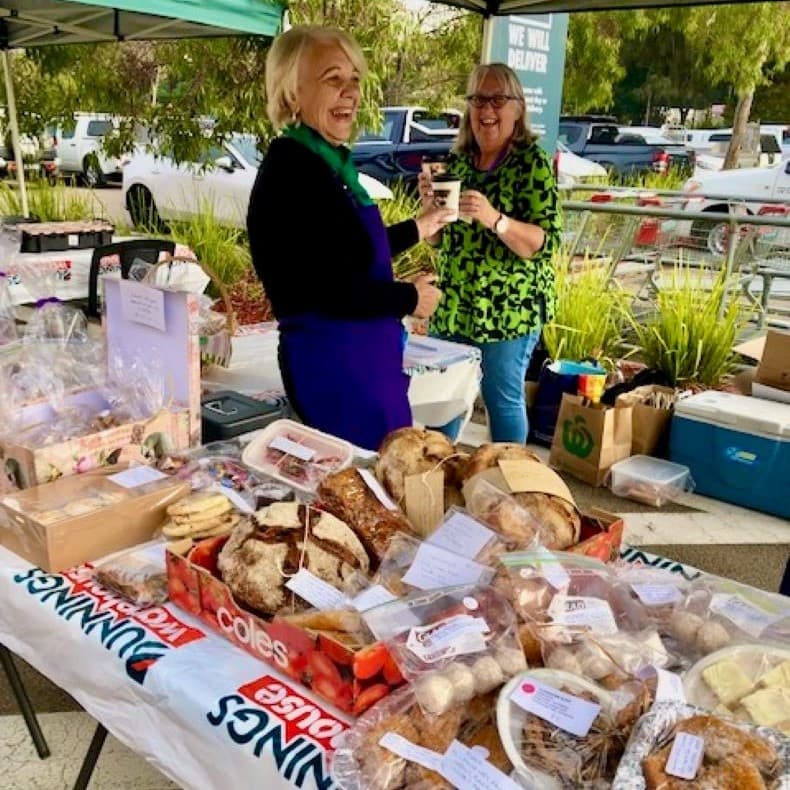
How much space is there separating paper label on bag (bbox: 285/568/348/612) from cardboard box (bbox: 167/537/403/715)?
0.06 meters

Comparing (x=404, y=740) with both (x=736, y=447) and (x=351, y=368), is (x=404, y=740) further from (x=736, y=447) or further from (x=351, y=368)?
(x=736, y=447)

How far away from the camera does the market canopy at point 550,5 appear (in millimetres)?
3594

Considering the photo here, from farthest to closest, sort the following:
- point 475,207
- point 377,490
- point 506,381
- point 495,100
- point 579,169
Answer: point 579,169, point 506,381, point 495,100, point 475,207, point 377,490

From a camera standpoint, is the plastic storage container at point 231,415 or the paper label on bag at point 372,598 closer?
the paper label on bag at point 372,598

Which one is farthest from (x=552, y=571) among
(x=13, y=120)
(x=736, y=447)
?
(x=13, y=120)

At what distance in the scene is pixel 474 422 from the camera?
4.58m

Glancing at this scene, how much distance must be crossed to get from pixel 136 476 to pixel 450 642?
2.63 ft

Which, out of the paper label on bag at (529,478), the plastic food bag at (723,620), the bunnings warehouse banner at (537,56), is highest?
the bunnings warehouse banner at (537,56)

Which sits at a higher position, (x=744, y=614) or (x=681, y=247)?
(x=681, y=247)

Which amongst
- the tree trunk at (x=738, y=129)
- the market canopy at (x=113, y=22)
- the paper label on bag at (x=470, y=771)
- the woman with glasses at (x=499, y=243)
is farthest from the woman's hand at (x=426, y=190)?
the tree trunk at (x=738, y=129)

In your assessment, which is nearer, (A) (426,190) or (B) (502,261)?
(A) (426,190)

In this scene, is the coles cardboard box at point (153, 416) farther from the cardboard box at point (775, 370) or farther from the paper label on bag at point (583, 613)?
the cardboard box at point (775, 370)

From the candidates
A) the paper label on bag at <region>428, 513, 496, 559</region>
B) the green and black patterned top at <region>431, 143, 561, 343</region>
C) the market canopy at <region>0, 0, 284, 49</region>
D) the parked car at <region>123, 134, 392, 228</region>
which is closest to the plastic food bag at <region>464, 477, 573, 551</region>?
the paper label on bag at <region>428, 513, 496, 559</region>

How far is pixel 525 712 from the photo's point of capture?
37.7 inches
